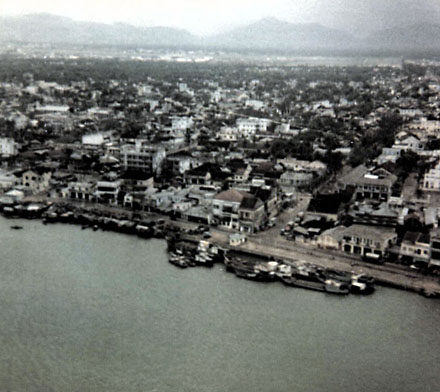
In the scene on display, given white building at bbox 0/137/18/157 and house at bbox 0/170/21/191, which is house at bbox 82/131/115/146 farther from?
house at bbox 0/170/21/191

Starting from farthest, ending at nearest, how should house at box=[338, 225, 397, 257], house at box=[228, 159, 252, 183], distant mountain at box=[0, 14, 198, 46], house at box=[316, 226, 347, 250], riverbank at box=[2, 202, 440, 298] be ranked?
1. distant mountain at box=[0, 14, 198, 46]
2. house at box=[228, 159, 252, 183]
3. house at box=[316, 226, 347, 250]
4. house at box=[338, 225, 397, 257]
5. riverbank at box=[2, 202, 440, 298]

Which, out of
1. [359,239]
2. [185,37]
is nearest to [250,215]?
[359,239]

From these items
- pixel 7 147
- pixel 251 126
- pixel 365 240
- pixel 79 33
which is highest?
pixel 79 33

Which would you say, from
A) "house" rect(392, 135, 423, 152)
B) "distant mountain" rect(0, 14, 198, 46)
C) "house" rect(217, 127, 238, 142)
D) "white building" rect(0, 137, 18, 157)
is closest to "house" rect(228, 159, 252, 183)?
"house" rect(217, 127, 238, 142)

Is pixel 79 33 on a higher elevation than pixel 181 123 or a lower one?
higher

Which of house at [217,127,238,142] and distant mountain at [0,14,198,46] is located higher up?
distant mountain at [0,14,198,46]

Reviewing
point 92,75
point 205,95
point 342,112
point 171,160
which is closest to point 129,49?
point 92,75

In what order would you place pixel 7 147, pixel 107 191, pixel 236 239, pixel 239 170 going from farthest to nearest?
pixel 7 147, pixel 239 170, pixel 107 191, pixel 236 239

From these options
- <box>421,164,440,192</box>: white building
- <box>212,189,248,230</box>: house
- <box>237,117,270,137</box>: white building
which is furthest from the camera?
<box>237,117,270,137</box>: white building

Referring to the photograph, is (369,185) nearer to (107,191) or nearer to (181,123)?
(107,191)
